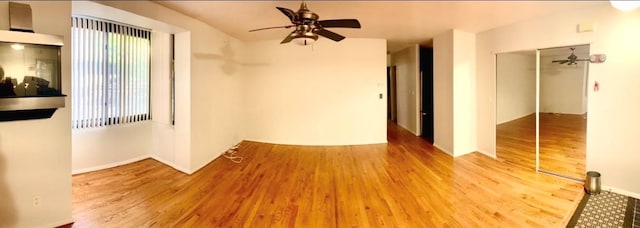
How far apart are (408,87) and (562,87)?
3.90 metres

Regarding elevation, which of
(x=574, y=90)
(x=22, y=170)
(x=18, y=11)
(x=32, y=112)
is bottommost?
(x=22, y=170)

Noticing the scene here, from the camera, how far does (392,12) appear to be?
3.99 m

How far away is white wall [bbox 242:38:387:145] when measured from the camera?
622 cm

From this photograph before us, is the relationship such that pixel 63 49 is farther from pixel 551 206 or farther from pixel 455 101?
pixel 455 101

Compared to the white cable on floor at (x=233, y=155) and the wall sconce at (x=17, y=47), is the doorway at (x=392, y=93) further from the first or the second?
the wall sconce at (x=17, y=47)

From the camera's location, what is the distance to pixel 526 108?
4.56 meters

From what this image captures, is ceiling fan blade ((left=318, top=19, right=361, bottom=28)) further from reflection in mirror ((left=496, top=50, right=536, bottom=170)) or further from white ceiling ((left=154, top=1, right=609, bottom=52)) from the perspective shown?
reflection in mirror ((left=496, top=50, right=536, bottom=170))

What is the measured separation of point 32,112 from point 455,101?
5.75 metres

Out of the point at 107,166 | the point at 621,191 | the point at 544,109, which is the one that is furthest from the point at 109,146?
the point at 621,191

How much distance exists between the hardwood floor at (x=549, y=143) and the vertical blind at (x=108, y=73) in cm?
643

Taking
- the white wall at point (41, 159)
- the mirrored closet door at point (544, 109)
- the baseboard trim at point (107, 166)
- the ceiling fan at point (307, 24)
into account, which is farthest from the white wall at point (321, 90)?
the white wall at point (41, 159)

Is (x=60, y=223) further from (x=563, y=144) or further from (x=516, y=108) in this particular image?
(x=563, y=144)

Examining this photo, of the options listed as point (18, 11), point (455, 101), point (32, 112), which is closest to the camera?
point (18, 11)

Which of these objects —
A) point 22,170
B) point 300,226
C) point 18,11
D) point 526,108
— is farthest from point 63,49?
point 526,108
